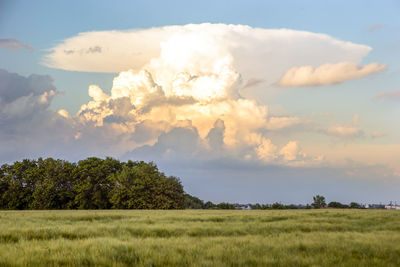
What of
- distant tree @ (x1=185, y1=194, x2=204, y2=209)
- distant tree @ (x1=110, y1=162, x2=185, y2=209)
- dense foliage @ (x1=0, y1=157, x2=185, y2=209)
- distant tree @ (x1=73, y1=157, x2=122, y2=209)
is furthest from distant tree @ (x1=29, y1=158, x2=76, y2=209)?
distant tree @ (x1=185, y1=194, x2=204, y2=209)

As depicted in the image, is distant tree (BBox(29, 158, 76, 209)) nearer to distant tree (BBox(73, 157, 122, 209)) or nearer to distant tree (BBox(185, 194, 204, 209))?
distant tree (BBox(73, 157, 122, 209))

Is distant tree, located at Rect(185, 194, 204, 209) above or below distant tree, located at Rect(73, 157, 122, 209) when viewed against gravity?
below

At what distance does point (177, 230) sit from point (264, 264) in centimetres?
883

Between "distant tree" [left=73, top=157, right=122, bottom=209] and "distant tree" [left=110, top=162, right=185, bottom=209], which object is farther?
"distant tree" [left=73, top=157, right=122, bottom=209]

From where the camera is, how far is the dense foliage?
223 ft

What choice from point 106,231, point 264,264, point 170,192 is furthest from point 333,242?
point 170,192

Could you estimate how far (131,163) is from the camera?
8038cm

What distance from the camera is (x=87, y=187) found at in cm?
6894

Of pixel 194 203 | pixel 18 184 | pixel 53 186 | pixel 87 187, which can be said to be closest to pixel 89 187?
pixel 87 187

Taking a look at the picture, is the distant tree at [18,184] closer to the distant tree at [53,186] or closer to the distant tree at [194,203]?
the distant tree at [53,186]

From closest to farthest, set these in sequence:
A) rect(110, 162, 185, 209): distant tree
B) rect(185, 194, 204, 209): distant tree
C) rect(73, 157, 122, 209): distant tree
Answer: rect(110, 162, 185, 209): distant tree
rect(73, 157, 122, 209): distant tree
rect(185, 194, 204, 209): distant tree

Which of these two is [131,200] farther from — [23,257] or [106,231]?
[23,257]

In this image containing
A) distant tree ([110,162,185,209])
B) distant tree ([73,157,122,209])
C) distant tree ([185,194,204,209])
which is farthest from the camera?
distant tree ([185,194,204,209])

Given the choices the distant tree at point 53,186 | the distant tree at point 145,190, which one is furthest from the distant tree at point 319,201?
the distant tree at point 53,186
